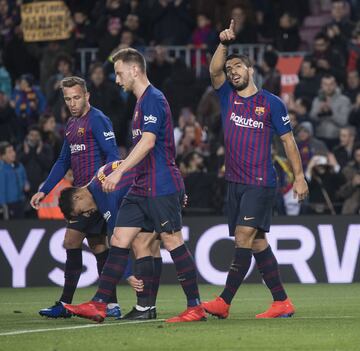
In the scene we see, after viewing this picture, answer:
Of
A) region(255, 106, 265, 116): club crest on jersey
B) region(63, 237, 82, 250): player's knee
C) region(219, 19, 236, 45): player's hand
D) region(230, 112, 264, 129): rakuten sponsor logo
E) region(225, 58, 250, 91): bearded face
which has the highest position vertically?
region(219, 19, 236, 45): player's hand

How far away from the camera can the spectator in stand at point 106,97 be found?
20.9m

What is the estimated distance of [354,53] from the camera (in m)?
21.7

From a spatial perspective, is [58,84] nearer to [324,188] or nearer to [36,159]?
[36,159]

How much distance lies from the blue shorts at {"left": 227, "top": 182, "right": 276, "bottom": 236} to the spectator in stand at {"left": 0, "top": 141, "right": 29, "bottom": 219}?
8.46m

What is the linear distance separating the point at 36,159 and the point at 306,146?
415 cm

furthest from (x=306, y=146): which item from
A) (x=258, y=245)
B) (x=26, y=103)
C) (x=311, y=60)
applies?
(x=258, y=245)

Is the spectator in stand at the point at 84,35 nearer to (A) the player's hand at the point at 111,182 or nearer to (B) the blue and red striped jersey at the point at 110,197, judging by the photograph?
(B) the blue and red striped jersey at the point at 110,197

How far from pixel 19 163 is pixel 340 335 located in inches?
435

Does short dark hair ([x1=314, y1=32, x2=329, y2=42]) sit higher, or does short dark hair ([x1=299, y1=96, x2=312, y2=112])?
short dark hair ([x1=314, y1=32, x2=329, y2=42])

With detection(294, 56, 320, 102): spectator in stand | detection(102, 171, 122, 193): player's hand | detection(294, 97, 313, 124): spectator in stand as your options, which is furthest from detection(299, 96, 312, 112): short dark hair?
detection(102, 171, 122, 193): player's hand

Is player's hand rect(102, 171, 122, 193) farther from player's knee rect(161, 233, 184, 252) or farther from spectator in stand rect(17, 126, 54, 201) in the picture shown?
spectator in stand rect(17, 126, 54, 201)

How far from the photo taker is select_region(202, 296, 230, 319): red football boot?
36.5 ft

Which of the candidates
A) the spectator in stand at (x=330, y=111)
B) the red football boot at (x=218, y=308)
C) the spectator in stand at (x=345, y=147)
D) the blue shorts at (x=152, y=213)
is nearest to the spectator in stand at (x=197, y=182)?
the spectator in stand at (x=345, y=147)

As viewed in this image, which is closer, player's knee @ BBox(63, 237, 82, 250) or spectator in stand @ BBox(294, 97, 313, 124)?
player's knee @ BBox(63, 237, 82, 250)
